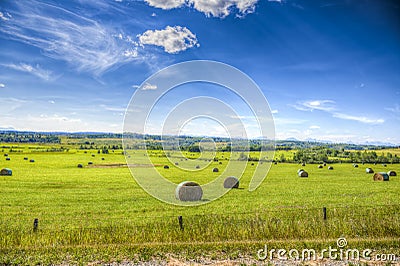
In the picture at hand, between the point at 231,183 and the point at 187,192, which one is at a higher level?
the point at 187,192

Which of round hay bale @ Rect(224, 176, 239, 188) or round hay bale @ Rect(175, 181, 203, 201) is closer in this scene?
round hay bale @ Rect(175, 181, 203, 201)

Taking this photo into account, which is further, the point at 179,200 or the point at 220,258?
the point at 179,200

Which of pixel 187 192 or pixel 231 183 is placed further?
pixel 231 183

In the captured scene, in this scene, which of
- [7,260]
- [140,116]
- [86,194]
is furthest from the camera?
[86,194]

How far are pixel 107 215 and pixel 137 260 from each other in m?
9.82

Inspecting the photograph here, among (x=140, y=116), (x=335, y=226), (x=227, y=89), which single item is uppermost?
(x=227, y=89)

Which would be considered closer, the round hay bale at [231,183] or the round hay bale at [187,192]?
the round hay bale at [187,192]

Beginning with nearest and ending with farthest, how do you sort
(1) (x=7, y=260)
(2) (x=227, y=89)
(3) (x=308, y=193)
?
(1) (x=7, y=260)
(2) (x=227, y=89)
(3) (x=308, y=193)

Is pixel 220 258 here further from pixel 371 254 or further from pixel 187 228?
pixel 371 254

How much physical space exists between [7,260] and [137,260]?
145 inches

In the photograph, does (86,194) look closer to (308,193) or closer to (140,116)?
(140,116)

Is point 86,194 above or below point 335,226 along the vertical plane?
below

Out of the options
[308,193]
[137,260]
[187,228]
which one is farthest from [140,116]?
[308,193]

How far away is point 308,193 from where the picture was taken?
2962cm
